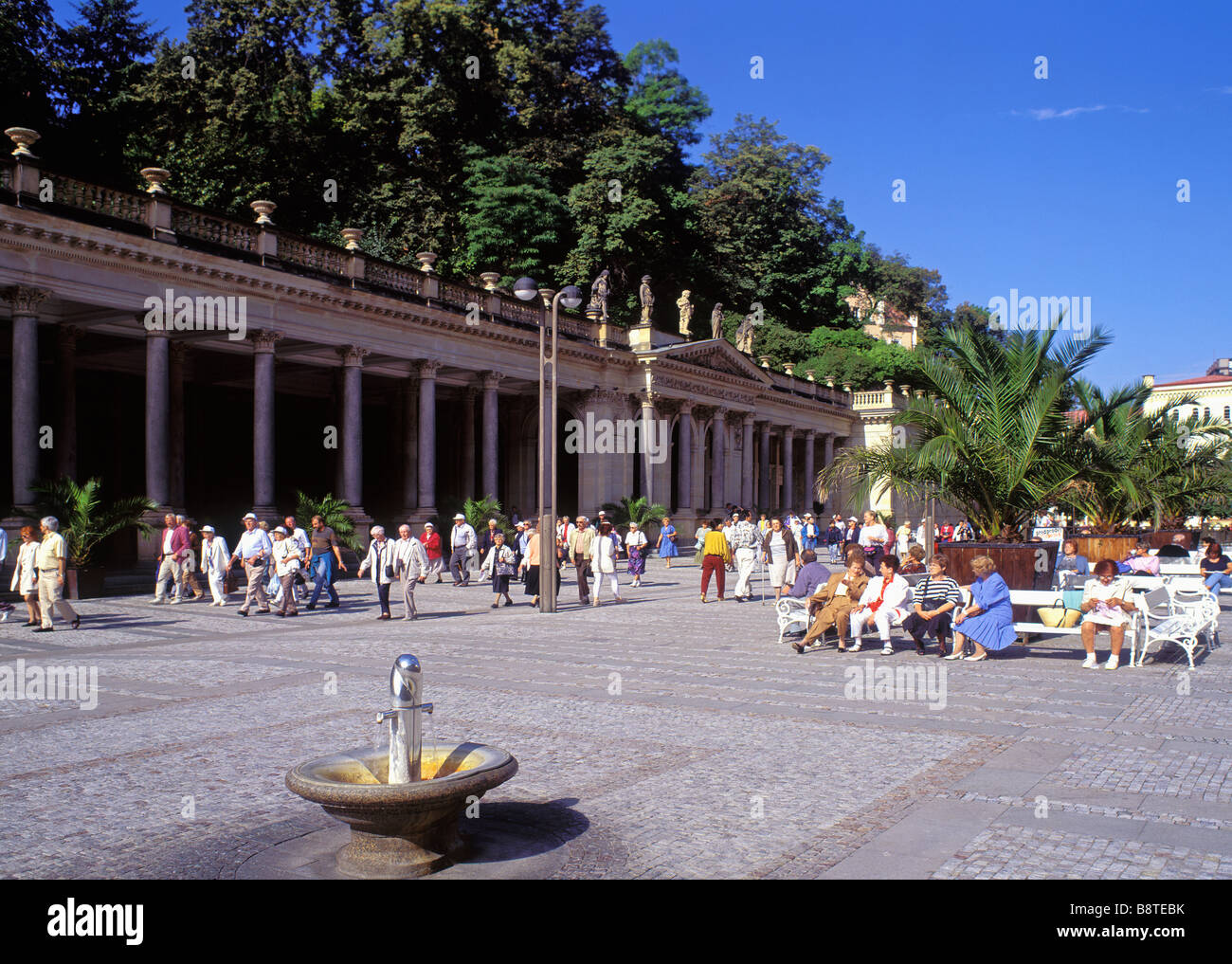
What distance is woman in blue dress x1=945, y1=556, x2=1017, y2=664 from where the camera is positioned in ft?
41.5

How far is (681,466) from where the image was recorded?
1864 inches

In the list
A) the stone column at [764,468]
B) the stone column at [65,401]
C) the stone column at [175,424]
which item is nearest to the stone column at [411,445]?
the stone column at [175,424]

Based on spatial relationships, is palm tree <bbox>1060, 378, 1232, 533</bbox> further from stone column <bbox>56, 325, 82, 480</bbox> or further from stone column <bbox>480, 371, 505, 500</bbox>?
stone column <bbox>56, 325, 82, 480</bbox>

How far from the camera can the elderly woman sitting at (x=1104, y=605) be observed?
1251 cm

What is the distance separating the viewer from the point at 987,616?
12742 mm

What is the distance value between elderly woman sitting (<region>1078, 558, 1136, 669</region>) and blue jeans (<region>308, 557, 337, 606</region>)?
12926 mm

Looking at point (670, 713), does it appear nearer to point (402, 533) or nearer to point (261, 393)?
point (402, 533)

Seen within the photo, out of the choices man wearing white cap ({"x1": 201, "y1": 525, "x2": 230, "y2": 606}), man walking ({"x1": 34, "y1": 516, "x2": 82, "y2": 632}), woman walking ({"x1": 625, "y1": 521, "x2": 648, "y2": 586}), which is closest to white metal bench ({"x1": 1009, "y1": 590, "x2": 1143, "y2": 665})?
woman walking ({"x1": 625, "y1": 521, "x2": 648, "y2": 586})

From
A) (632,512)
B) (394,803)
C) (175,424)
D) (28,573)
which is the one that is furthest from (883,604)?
(632,512)

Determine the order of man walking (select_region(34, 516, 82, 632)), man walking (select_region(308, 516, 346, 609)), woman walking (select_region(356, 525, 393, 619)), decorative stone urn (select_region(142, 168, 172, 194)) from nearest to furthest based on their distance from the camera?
man walking (select_region(34, 516, 82, 632)) < woman walking (select_region(356, 525, 393, 619)) < man walking (select_region(308, 516, 346, 609)) < decorative stone urn (select_region(142, 168, 172, 194))

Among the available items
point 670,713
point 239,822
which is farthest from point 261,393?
point 239,822

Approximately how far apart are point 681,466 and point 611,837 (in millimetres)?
42042

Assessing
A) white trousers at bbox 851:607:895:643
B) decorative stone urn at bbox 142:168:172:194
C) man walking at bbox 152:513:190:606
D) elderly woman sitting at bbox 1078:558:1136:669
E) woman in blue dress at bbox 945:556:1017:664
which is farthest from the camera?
decorative stone urn at bbox 142:168:172:194

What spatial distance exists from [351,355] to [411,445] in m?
5.77
